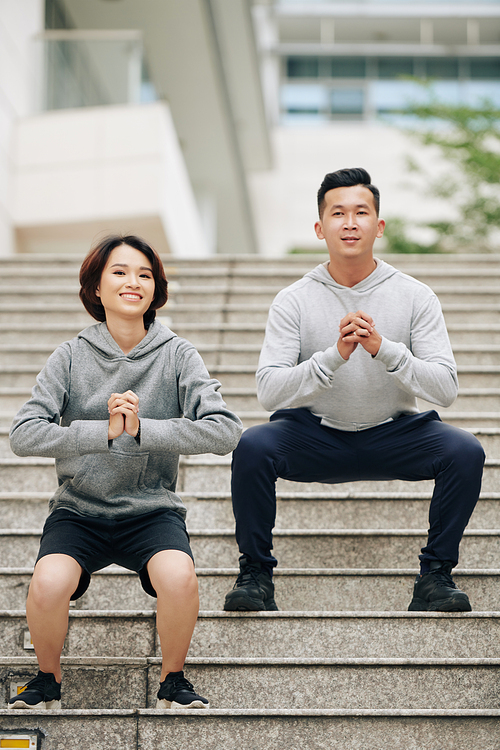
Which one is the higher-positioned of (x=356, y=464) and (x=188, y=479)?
(x=188, y=479)

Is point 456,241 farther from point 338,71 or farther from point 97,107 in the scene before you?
point 338,71

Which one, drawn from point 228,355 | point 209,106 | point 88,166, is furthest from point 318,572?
point 209,106

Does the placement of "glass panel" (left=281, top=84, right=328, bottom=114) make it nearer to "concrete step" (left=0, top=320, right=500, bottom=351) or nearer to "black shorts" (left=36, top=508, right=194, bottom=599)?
"concrete step" (left=0, top=320, right=500, bottom=351)

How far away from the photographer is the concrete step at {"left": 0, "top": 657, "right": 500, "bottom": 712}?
2.08 meters

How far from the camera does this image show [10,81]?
7.96 m

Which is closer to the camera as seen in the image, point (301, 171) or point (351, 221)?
point (351, 221)

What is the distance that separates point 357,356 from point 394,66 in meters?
15.9

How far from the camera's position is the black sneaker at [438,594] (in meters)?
2.20

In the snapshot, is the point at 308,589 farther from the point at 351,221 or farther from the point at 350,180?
the point at 350,180

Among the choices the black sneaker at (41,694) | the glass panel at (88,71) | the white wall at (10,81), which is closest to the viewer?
the black sneaker at (41,694)

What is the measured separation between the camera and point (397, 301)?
2701mm

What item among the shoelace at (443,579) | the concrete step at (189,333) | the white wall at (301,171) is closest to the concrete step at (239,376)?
the concrete step at (189,333)

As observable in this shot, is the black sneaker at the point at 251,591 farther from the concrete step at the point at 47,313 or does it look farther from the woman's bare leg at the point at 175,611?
the concrete step at the point at 47,313

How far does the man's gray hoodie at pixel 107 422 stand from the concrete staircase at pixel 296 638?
0.36 metres
